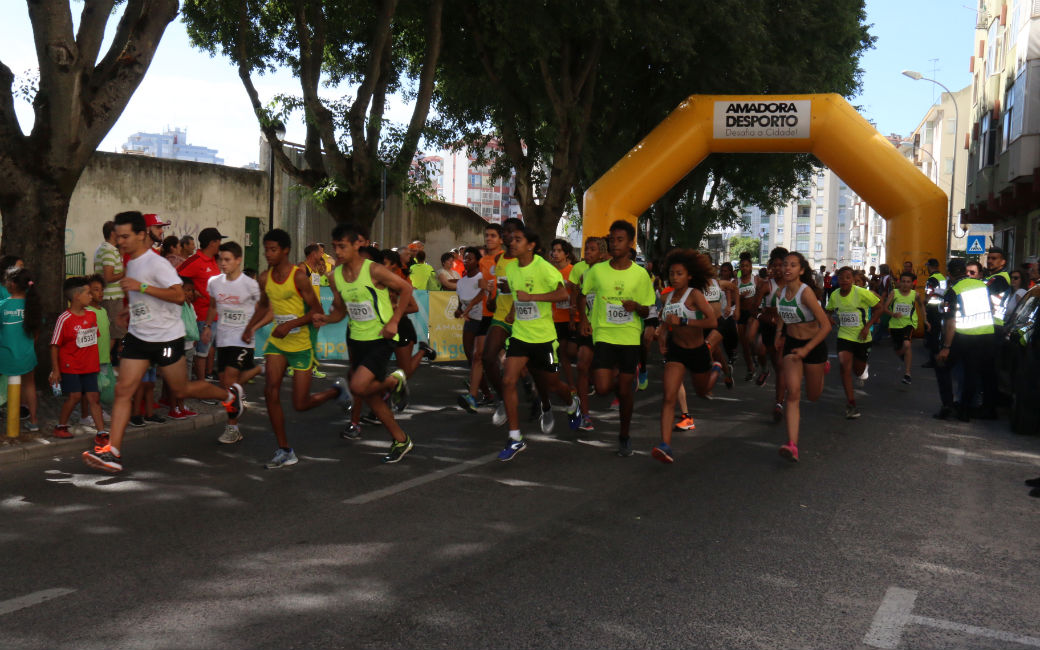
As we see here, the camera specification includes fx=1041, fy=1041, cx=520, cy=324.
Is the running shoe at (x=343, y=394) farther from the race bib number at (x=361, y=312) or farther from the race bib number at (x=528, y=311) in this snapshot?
the race bib number at (x=528, y=311)

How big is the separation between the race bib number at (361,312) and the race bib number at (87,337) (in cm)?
241

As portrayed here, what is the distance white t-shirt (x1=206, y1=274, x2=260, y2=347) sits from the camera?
8688 millimetres

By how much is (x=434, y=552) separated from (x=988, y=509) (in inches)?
152

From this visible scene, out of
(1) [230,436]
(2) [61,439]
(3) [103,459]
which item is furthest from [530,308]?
(2) [61,439]

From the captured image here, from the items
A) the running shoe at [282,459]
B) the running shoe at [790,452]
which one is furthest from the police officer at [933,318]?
the running shoe at [282,459]

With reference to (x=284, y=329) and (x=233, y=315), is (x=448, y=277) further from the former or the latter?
(x=284, y=329)

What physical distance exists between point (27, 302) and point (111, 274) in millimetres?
869

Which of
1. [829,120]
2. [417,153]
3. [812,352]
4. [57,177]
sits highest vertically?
[829,120]

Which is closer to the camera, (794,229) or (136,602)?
(136,602)

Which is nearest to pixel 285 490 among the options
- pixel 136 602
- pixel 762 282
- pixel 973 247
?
pixel 136 602

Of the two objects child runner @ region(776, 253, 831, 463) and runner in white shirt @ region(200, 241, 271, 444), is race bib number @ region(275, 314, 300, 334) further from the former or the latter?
child runner @ region(776, 253, 831, 463)

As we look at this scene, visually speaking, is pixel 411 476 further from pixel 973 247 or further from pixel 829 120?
pixel 973 247

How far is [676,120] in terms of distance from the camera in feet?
71.9

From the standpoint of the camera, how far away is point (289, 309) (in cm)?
808
